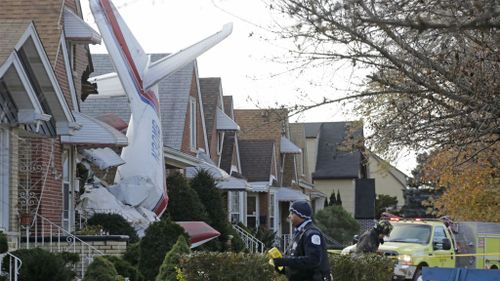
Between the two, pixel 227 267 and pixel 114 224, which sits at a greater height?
pixel 114 224

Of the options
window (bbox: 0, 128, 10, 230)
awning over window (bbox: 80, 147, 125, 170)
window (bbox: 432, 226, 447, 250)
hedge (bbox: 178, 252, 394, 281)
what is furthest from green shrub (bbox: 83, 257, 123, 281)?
Result: window (bbox: 432, 226, 447, 250)

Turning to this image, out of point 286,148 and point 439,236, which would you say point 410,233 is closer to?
point 439,236

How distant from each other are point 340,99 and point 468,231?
53.6 feet

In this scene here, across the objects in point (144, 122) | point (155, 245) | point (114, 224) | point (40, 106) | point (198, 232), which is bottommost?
point (155, 245)

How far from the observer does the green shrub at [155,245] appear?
757 inches

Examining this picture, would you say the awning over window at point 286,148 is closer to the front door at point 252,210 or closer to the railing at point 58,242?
the front door at point 252,210

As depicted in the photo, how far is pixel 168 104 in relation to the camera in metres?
37.4

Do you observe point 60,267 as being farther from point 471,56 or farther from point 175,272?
point 471,56

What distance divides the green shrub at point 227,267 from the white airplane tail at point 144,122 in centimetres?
1296

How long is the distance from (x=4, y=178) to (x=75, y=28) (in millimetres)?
5940

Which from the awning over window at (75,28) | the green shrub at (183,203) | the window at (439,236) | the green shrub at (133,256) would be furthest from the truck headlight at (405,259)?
the awning over window at (75,28)

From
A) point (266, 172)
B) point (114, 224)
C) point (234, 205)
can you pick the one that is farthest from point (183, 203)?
point (266, 172)

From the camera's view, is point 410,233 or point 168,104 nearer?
point 410,233

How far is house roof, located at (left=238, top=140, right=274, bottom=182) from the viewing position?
4938 cm
